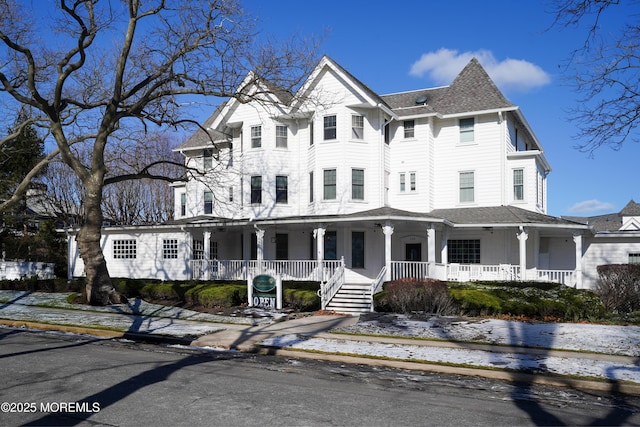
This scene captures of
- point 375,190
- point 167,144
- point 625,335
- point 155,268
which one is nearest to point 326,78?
point 375,190

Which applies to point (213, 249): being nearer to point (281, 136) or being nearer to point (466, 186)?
point (281, 136)

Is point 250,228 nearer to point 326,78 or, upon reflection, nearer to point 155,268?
point 155,268

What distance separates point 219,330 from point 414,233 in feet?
44.2

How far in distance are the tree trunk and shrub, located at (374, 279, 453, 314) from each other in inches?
428

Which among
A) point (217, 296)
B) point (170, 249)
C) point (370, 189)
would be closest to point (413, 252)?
point (370, 189)

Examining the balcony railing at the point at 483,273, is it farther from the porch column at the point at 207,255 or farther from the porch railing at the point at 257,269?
the porch column at the point at 207,255

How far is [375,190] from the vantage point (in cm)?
2697

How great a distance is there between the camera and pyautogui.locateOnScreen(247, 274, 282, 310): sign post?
21781 millimetres

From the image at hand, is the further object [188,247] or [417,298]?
[188,247]

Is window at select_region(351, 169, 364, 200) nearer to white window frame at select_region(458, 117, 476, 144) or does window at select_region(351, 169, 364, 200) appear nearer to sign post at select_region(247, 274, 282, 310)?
white window frame at select_region(458, 117, 476, 144)

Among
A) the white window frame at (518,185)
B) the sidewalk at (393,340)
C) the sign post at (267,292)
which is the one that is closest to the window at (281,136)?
the sign post at (267,292)

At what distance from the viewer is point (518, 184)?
1086 inches

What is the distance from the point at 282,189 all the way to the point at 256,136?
3078mm

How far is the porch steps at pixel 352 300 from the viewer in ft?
70.9
